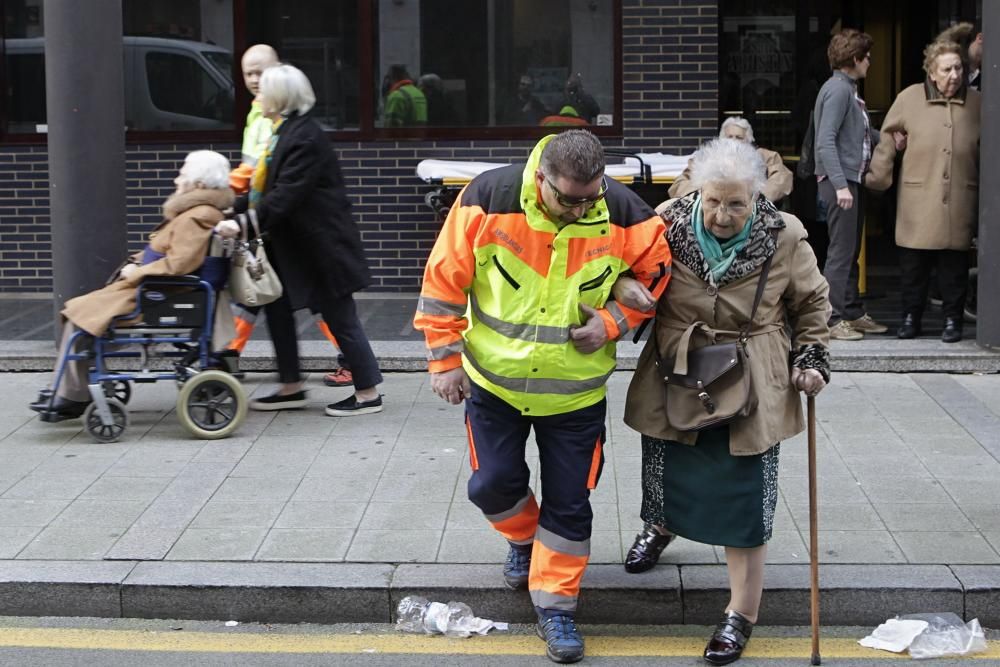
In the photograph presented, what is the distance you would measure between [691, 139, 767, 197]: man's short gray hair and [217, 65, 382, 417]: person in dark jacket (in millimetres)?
3096

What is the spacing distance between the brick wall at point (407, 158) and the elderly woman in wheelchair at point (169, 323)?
3.67 meters

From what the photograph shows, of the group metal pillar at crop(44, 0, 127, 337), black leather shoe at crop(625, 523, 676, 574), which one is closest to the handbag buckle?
black leather shoe at crop(625, 523, 676, 574)

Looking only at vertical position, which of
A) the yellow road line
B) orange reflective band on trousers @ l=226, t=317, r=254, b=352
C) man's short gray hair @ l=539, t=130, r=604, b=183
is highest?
man's short gray hair @ l=539, t=130, r=604, b=183

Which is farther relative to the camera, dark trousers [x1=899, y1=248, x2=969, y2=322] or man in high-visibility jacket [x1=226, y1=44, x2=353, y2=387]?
dark trousers [x1=899, y1=248, x2=969, y2=322]

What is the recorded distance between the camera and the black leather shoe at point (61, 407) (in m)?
7.27

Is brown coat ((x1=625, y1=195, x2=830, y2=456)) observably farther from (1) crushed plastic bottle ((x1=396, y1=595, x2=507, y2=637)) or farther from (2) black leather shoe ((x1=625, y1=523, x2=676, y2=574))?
(1) crushed plastic bottle ((x1=396, y1=595, x2=507, y2=637))

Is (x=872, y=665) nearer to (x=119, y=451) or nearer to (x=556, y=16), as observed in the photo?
(x=119, y=451)

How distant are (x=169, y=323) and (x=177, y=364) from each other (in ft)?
0.92

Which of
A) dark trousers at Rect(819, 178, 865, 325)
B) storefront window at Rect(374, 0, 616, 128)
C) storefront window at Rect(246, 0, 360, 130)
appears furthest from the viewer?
storefront window at Rect(246, 0, 360, 130)

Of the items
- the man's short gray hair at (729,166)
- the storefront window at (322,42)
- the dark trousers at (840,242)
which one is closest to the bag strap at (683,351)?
the man's short gray hair at (729,166)

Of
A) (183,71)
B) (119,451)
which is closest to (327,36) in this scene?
(183,71)

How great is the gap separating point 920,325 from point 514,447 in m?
4.99

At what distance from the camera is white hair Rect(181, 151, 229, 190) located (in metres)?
7.30

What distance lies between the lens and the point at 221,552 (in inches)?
221
